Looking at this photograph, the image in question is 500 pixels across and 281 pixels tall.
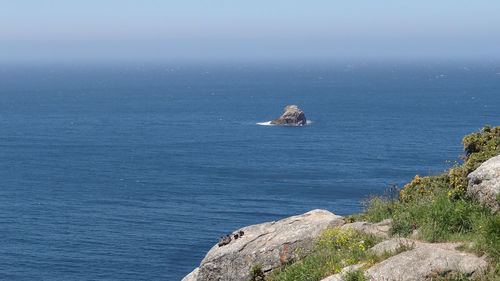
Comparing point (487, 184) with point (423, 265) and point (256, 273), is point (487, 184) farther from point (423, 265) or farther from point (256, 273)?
point (256, 273)

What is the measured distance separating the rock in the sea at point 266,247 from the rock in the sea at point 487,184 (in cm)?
443

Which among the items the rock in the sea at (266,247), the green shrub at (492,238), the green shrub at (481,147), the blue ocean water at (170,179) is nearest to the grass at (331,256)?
the rock in the sea at (266,247)

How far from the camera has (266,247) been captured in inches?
803

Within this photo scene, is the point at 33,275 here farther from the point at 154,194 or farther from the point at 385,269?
the point at 385,269

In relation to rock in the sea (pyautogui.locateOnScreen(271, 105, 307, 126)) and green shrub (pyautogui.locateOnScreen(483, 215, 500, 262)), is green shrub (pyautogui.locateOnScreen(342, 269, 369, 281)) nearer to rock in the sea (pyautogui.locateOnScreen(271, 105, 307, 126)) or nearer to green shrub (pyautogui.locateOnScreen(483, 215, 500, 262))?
green shrub (pyautogui.locateOnScreen(483, 215, 500, 262))

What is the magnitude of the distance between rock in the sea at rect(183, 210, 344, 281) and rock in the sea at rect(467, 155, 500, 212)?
14.5ft

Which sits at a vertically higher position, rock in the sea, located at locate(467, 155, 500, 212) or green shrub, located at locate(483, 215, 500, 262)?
rock in the sea, located at locate(467, 155, 500, 212)

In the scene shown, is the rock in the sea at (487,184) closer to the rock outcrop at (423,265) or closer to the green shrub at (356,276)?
the rock outcrop at (423,265)

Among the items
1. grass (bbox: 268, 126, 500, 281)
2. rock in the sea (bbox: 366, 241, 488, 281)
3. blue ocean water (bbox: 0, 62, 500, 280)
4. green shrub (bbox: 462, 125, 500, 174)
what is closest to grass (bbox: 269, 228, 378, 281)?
grass (bbox: 268, 126, 500, 281)

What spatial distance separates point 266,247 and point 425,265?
615cm

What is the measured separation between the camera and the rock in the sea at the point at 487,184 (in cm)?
1847

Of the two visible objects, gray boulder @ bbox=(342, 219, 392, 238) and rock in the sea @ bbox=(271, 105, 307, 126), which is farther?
rock in the sea @ bbox=(271, 105, 307, 126)

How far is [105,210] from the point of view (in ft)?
311

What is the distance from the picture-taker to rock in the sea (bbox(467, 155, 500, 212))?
18469 millimetres
